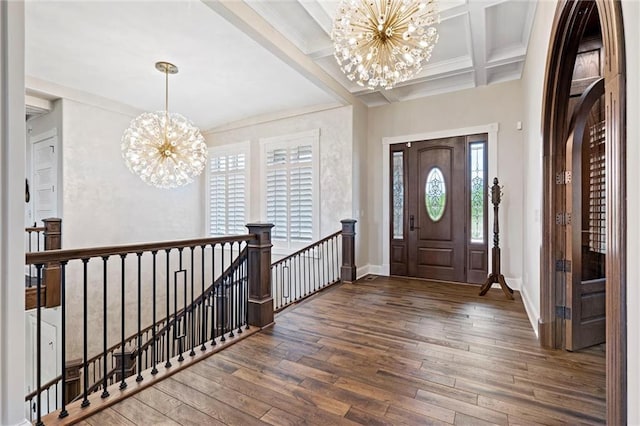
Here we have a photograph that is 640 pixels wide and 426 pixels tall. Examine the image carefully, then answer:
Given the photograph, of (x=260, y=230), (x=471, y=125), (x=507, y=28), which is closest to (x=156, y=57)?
(x=260, y=230)

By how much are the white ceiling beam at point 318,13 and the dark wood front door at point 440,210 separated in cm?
266

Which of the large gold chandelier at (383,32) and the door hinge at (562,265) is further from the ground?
the large gold chandelier at (383,32)

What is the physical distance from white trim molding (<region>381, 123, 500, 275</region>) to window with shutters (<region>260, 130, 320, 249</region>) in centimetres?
125

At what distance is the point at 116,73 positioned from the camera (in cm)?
448

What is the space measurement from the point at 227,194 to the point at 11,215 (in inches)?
219

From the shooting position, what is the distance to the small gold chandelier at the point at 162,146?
4.15 m

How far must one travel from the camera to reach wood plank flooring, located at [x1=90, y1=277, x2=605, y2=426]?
187cm

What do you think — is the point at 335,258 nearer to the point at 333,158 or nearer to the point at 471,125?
the point at 333,158

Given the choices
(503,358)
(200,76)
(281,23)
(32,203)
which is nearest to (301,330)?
(503,358)

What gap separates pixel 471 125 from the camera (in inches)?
197

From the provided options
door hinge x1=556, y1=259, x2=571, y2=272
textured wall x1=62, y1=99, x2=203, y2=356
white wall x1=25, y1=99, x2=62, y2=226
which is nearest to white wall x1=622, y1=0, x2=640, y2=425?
door hinge x1=556, y1=259, x2=571, y2=272

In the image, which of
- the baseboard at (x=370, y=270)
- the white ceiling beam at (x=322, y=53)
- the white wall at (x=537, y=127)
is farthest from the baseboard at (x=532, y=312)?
the white ceiling beam at (x=322, y=53)

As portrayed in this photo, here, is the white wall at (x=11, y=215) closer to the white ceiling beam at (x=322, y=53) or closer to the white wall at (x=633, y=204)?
the white wall at (x=633, y=204)

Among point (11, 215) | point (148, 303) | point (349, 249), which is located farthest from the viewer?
point (148, 303)
